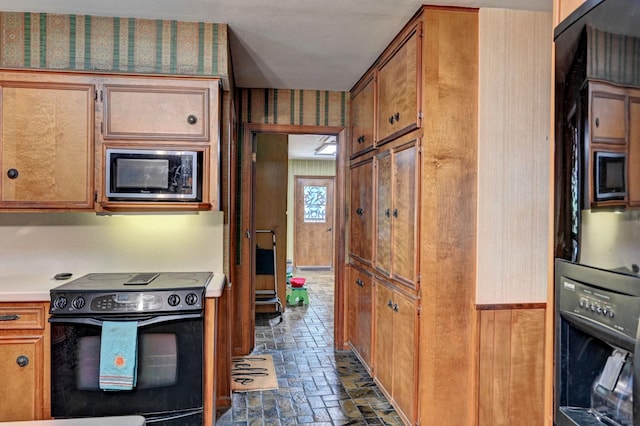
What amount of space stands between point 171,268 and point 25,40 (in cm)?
161

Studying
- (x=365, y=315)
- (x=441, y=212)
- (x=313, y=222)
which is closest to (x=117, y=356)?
(x=441, y=212)

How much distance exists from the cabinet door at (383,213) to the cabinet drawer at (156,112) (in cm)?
125

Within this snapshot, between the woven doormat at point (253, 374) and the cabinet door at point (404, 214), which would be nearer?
the cabinet door at point (404, 214)

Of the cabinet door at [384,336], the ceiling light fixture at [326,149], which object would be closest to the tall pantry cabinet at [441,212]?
the cabinet door at [384,336]

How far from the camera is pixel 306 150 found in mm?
7723

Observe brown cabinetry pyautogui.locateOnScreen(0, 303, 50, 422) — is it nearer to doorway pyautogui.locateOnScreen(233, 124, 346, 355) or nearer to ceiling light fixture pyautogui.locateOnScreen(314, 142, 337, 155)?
doorway pyautogui.locateOnScreen(233, 124, 346, 355)

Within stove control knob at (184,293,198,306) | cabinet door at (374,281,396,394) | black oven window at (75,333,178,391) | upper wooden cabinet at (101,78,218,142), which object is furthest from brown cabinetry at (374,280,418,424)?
upper wooden cabinet at (101,78,218,142)

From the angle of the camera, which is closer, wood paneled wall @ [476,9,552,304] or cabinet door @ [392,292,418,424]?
wood paneled wall @ [476,9,552,304]

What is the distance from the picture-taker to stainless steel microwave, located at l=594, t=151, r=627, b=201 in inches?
32.5

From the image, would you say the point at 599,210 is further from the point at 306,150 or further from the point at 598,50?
the point at 306,150

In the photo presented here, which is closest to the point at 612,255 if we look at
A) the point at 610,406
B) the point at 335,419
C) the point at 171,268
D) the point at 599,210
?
the point at 599,210

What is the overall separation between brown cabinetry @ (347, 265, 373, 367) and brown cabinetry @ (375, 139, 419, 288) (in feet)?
1.34

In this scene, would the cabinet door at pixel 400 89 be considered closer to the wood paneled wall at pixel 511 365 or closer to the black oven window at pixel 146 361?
the wood paneled wall at pixel 511 365

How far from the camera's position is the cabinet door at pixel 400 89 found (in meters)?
2.37
